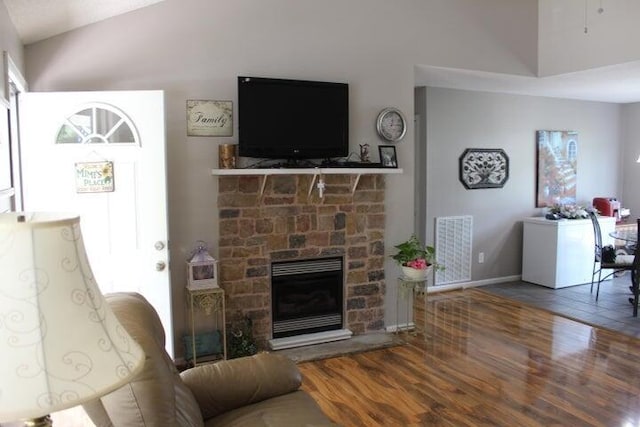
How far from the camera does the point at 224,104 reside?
3.76m

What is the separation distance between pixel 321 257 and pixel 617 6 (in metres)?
3.37

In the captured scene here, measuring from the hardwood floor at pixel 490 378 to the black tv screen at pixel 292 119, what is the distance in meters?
1.66

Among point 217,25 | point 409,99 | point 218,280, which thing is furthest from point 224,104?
point 409,99

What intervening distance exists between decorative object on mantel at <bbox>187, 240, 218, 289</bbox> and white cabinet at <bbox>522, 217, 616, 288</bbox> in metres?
4.19

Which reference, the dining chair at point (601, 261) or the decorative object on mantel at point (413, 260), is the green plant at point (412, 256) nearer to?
the decorative object on mantel at point (413, 260)

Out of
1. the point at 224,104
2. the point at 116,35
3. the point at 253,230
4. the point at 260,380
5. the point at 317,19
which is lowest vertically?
the point at 260,380

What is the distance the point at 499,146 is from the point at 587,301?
2.07m

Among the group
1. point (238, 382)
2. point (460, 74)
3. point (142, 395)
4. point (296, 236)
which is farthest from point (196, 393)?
point (460, 74)

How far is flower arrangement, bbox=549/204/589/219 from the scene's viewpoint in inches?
241

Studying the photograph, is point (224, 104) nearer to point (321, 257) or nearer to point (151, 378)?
point (321, 257)

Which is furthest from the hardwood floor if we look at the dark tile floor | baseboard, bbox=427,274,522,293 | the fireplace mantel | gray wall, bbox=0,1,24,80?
gray wall, bbox=0,1,24,80

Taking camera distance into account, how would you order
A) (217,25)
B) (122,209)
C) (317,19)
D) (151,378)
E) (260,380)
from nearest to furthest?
(151,378) → (260,380) → (122,209) → (217,25) → (317,19)

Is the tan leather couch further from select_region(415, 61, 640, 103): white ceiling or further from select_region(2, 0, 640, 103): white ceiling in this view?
select_region(415, 61, 640, 103): white ceiling

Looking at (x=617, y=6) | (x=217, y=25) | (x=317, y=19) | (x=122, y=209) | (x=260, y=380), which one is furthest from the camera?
(x=617, y=6)
